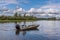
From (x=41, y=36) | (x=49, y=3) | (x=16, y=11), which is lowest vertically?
(x=41, y=36)

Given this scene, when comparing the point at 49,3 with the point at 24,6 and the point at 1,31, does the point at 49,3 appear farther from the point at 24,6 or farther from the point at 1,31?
the point at 1,31

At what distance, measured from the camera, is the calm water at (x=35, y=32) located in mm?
1921

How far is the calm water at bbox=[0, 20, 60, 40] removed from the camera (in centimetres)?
192

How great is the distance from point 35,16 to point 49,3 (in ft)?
1.10

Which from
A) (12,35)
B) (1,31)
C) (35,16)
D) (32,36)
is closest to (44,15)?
(35,16)

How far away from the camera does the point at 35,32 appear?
1938 mm

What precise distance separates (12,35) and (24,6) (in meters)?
0.55

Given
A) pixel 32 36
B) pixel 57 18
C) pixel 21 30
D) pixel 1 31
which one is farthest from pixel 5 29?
pixel 57 18

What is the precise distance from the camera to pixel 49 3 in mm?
1950

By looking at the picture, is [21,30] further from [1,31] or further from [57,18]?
[57,18]

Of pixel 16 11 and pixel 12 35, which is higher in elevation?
pixel 16 11

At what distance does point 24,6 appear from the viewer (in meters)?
1.96

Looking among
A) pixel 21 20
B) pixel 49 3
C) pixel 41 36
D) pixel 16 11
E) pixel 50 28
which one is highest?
pixel 49 3

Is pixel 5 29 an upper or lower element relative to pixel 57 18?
lower
